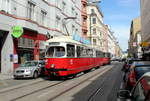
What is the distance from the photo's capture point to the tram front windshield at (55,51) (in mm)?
19694

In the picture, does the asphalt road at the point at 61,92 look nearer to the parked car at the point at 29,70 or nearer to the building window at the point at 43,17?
the parked car at the point at 29,70

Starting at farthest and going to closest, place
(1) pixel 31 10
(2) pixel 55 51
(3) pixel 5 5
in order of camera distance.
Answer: (1) pixel 31 10 < (3) pixel 5 5 < (2) pixel 55 51

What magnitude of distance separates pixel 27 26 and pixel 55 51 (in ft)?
32.0

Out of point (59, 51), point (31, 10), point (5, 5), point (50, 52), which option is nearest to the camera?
point (59, 51)

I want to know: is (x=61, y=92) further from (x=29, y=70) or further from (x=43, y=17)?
(x=43, y=17)

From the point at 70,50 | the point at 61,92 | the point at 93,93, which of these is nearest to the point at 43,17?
the point at 70,50

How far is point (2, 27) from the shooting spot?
25.3 meters

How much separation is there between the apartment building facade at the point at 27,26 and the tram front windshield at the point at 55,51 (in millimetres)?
7176

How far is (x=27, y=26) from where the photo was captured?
28.7 meters

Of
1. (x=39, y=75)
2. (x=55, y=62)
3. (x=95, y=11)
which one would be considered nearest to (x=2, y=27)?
(x=39, y=75)

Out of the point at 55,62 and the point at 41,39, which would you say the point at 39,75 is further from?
the point at 41,39

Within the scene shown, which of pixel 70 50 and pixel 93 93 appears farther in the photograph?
pixel 70 50

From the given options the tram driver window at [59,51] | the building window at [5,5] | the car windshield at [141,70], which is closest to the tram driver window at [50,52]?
the tram driver window at [59,51]

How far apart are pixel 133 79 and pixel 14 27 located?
18647 millimetres
